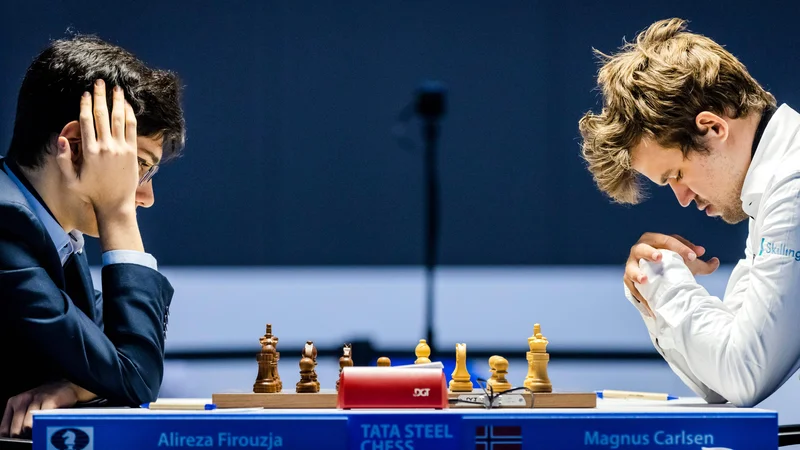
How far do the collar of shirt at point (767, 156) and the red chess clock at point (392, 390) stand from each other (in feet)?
2.62

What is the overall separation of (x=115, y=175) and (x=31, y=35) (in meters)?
2.86

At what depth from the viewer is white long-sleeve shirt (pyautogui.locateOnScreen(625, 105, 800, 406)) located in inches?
55.6

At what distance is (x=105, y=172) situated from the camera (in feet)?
4.94

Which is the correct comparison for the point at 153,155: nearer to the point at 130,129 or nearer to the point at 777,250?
the point at 130,129

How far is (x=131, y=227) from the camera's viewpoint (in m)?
1.54

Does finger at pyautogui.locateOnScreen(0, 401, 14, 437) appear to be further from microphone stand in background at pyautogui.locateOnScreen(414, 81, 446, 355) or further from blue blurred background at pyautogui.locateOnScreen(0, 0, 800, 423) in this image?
microphone stand in background at pyautogui.locateOnScreen(414, 81, 446, 355)

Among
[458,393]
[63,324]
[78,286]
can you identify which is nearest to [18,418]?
[63,324]

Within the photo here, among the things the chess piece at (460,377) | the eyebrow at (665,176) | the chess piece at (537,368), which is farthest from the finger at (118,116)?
the eyebrow at (665,176)

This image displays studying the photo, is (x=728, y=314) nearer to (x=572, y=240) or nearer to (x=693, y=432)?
(x=693, y=432)

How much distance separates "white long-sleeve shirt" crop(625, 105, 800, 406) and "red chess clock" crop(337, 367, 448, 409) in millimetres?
541

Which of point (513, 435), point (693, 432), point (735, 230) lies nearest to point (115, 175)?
point (513, 435)

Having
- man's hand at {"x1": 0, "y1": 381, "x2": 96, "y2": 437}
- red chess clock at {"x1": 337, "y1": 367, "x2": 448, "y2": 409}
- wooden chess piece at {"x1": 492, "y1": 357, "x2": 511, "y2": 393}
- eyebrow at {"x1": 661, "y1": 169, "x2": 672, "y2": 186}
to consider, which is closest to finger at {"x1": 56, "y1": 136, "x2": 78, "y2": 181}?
man's hand at {"x1": 0, "y1": 381, "x2": 96, "y2": 437}

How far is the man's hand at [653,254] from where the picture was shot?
1634 millimetres

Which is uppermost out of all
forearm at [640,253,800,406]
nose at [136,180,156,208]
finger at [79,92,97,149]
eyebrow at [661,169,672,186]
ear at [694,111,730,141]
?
ear at [694,111,730,141]
